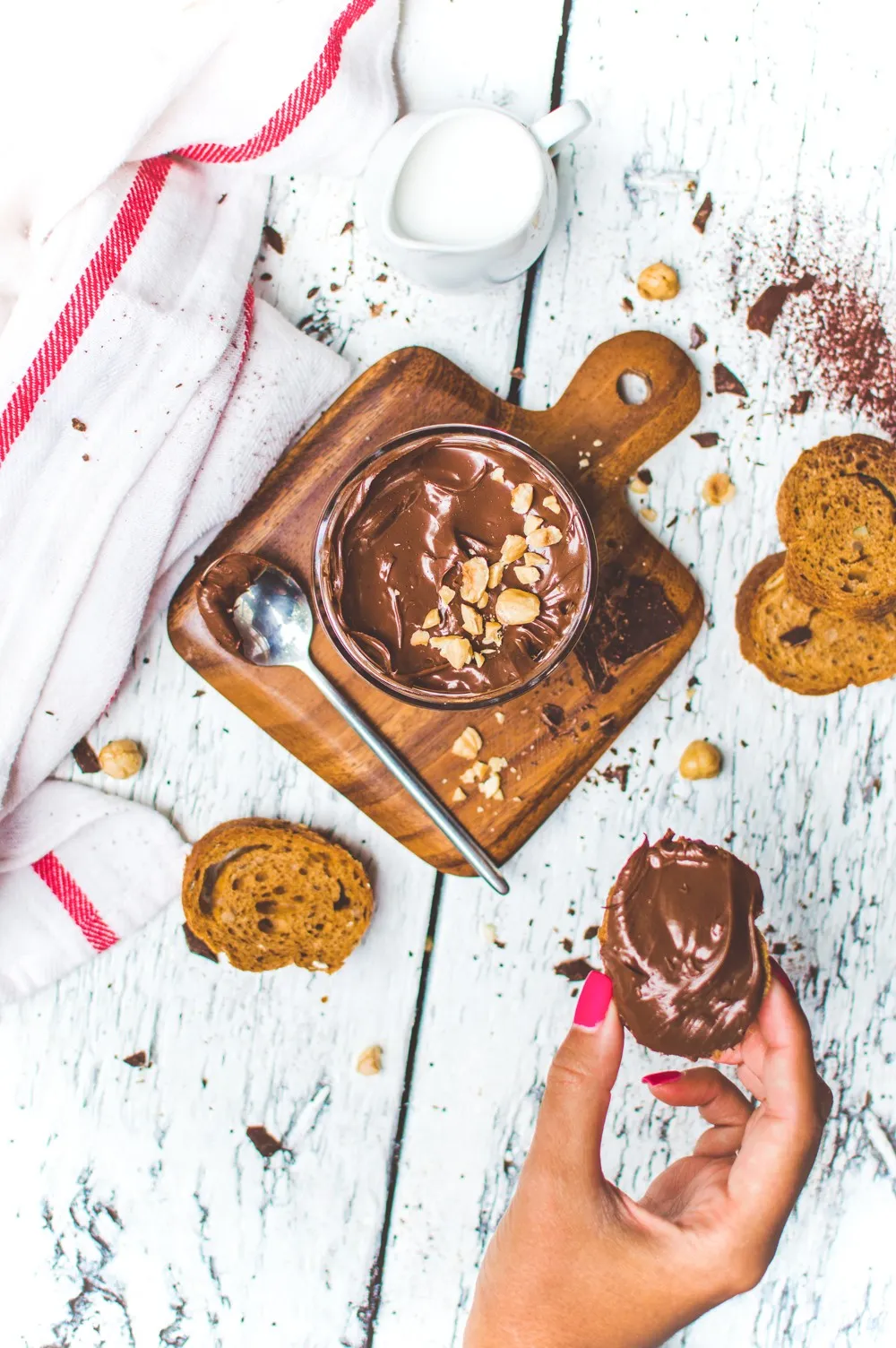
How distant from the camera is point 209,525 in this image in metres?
1.77

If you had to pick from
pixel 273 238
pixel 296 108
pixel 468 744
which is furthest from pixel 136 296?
pixel 468 744

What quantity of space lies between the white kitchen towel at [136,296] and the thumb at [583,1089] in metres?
0.99

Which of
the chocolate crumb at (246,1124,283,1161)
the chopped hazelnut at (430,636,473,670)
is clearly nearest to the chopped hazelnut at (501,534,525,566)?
the chopped hazelnut at (430,636,473,670)

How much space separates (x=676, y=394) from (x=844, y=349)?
332mm

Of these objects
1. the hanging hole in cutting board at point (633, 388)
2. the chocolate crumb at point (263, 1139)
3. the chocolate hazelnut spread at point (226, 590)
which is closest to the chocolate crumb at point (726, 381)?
the hanging hole in cutting board at point (633, 388)

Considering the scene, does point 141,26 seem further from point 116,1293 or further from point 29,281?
point 116,1293

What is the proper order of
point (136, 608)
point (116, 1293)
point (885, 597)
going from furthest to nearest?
1. point (116, 1293)
2. point (136, 608)
3. point (885, 597)

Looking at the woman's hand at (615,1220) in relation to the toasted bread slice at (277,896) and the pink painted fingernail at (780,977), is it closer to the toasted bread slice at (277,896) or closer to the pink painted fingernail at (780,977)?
the pink painted fingernail at (780,977)

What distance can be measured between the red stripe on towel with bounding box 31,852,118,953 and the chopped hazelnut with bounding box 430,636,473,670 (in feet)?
2.70

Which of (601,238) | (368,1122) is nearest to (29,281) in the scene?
(601,238)

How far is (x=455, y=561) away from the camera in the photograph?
62.6 inches

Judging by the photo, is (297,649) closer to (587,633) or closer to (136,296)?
(587,633)

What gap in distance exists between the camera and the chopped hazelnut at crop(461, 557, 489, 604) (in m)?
1.59

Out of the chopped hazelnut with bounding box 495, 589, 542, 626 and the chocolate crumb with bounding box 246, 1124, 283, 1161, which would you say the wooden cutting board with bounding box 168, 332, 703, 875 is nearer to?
the chopped hazelnut with bounding box 495, 589, 542, 626
